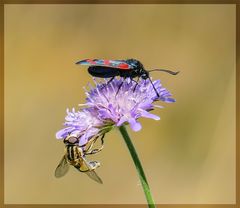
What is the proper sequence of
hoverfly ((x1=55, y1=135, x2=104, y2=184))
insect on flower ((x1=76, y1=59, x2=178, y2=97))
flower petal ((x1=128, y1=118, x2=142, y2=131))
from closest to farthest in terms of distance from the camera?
flower petal ((x1=128, y1=118, x2=142, y2=131))
insect on flower ((x1=76, y1=59, x2=178, y2=97))
hoverfly ((x1=55, y1=135, x2=104, y2=184))

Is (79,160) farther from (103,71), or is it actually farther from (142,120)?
(142,120)

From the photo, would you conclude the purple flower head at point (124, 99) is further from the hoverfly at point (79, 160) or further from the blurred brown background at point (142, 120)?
the blurred brown background at point (142, 120)

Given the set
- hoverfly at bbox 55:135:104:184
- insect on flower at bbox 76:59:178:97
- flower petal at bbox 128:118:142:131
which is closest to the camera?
flower petal at bbox 128:118:142:131

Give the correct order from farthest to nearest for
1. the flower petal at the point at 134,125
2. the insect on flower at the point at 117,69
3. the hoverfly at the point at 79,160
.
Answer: the hoverfly at the point at 79,160, the insect on flower at the point at 117,69, the flower petal at the point at 134,125

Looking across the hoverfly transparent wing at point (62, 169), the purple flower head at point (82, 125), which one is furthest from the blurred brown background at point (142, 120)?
the purple flower head at point (82, 125)

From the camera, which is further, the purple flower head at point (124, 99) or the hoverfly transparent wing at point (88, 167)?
the hoverfly transparent wing at point (88, 167)

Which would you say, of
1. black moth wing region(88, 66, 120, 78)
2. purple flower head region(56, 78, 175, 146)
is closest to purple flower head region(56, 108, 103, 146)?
purple flower head region(56, 78, 175, 146)

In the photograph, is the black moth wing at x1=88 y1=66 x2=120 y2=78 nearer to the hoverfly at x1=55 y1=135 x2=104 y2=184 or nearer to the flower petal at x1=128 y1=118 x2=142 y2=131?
the flower petal at x1=128 y1=118 x2=142 y2=131

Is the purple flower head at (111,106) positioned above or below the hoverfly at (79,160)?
above
